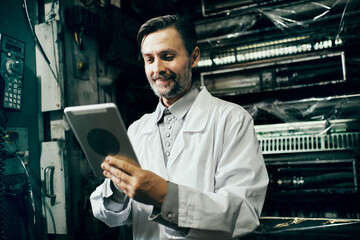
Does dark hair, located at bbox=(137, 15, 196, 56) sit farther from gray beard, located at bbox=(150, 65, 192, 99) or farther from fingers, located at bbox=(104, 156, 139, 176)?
fingers, located at bbox=(104, 156, 139, 176)

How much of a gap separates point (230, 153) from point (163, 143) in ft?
1.11

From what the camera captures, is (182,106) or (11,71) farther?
(11,71)

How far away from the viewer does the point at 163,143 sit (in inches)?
51.3

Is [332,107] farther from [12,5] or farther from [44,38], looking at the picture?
[12,5]

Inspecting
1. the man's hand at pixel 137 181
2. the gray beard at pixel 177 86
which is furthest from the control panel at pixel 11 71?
the man's hand at pixel 137 181

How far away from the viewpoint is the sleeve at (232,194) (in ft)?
2.99

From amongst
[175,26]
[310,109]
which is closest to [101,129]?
[175,26]

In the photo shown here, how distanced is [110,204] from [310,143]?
4.13 feet

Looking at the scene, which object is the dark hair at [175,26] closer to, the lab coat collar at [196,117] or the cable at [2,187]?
the lab coat collar at [196,117]

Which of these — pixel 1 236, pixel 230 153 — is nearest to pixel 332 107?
pixel 230 153

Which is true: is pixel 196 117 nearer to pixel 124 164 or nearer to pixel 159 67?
pixel 159 67

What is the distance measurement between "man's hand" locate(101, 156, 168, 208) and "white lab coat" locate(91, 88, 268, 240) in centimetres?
7

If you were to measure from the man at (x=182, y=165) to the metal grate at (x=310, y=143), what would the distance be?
2.31 feet

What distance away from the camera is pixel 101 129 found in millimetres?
888
